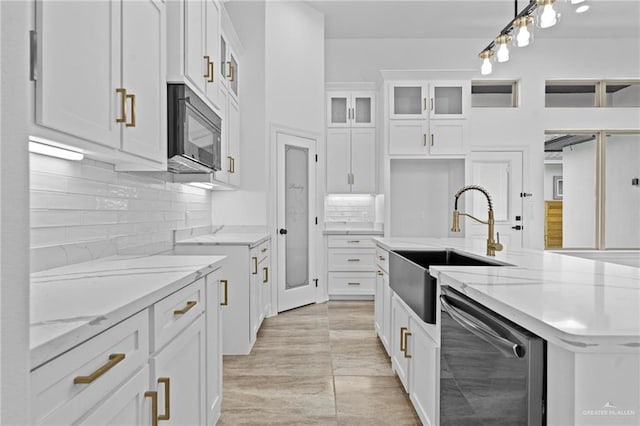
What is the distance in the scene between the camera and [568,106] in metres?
6.23

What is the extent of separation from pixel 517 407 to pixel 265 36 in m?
4.43

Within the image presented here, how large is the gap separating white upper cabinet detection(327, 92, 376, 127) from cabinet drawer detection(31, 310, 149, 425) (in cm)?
495

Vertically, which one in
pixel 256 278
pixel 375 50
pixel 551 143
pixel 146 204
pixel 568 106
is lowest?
pixel 256 278

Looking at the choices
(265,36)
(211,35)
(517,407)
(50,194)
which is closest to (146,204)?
(50,194)

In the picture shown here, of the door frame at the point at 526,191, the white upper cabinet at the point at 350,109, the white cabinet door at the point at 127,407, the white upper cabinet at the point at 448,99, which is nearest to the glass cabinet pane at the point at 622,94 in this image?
the door frame at the point at 526,191

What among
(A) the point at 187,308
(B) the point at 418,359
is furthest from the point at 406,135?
(A) the point at 187,308

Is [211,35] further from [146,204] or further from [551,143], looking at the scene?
[551,143]

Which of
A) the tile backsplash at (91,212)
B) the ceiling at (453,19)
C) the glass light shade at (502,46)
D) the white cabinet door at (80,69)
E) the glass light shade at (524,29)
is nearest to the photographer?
the white cabinet door at (80,69)

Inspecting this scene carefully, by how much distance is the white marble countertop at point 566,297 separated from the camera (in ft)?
2.93

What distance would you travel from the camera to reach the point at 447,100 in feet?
18.7

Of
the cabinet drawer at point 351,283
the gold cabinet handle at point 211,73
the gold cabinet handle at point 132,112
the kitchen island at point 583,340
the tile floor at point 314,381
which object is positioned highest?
the gold cabinet handle at point 211,73

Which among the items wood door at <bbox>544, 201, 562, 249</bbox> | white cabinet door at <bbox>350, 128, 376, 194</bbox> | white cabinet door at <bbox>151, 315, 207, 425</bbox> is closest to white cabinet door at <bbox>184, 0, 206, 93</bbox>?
white cabinet door at <bbox>151, 315, 207, 425</bbox>

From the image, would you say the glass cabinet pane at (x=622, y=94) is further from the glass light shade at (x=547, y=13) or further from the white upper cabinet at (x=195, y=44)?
the white upper cabinet at (x=195, y=44)

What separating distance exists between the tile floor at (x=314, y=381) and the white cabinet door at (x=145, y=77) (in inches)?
58.2
